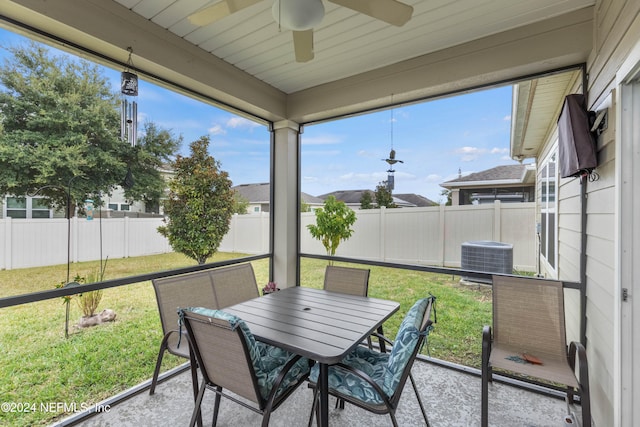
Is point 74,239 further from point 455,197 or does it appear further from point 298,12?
point 455,197

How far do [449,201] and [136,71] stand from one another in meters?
3.28

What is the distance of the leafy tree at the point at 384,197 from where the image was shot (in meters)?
3.45

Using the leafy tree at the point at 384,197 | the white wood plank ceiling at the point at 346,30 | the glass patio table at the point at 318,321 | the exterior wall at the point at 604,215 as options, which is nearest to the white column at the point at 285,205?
the white wood plank ceiling at the point at 346,30

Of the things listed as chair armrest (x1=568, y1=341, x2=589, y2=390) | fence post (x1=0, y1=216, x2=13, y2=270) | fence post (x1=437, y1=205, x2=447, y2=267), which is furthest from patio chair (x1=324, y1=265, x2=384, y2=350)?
fence post (x1=0, y1=216, x2=13, y2=270)

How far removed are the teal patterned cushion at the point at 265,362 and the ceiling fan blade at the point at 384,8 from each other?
5.96 feet

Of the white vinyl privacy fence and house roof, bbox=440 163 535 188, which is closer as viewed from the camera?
the white vinyl privacy fence

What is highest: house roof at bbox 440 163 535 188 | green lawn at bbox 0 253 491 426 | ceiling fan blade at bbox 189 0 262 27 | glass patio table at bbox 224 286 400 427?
ceiling fan blade at bbox 189 0 262 27

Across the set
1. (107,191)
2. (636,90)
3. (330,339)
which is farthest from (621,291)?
(107,191)

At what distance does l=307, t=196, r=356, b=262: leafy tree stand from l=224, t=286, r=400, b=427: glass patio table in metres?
1.02

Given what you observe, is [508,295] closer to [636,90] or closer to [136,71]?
[636,90]

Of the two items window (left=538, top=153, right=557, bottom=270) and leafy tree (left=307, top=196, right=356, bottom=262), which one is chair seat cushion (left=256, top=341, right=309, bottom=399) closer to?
leafy tree (left=307, top=196, right=356, bottom=262)

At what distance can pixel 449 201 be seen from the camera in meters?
3.07

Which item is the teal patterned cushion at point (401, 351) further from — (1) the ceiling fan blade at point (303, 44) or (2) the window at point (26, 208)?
(2) the window at point (26, 208)

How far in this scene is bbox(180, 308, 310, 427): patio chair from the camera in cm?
149
